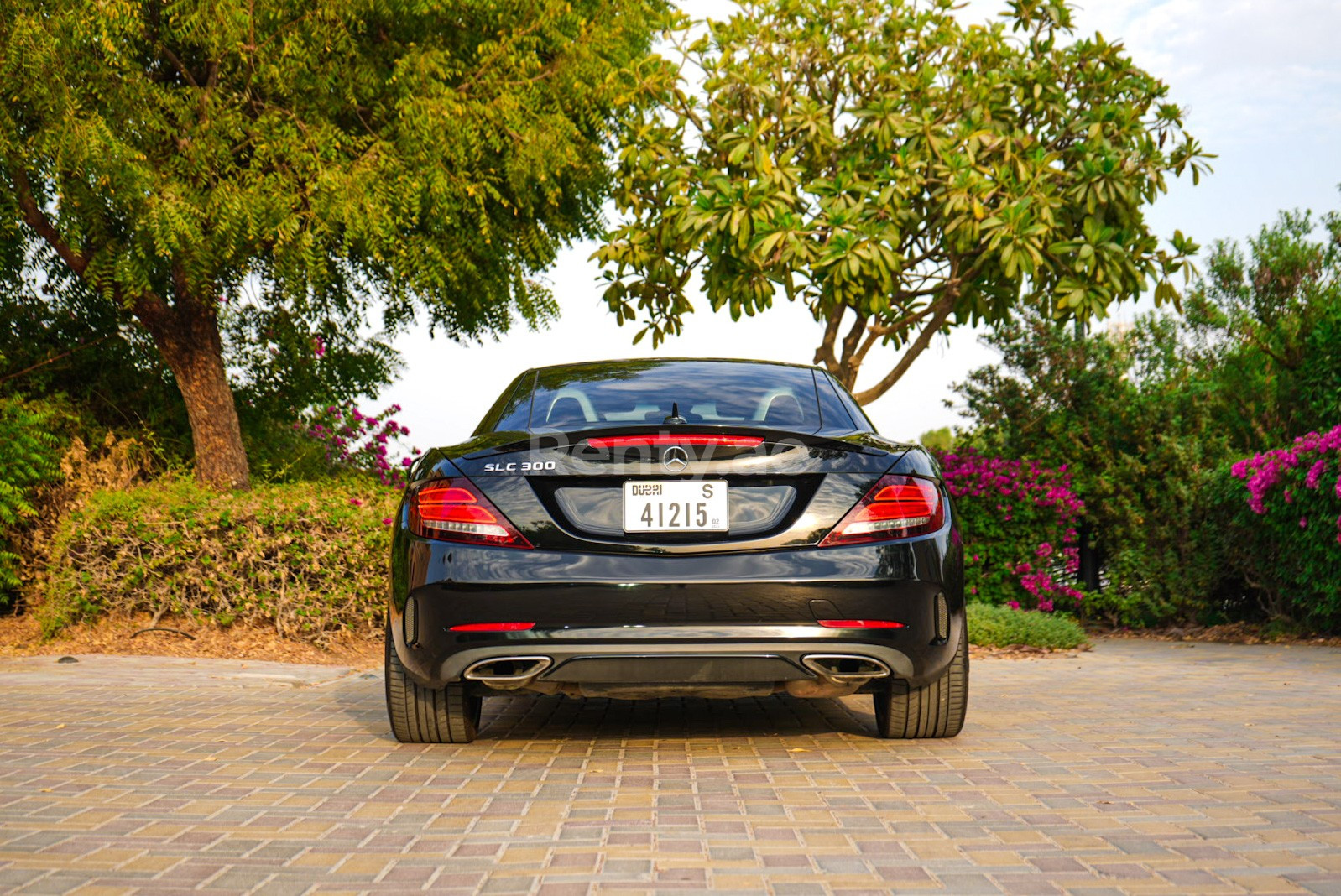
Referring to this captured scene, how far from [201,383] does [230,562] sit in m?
2.70

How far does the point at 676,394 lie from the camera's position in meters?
5.27

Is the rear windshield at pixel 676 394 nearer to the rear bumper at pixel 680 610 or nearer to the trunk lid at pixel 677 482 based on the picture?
the trunk lid at pixel 677 482

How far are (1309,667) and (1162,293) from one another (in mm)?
3859

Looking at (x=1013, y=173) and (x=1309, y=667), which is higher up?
(x=1013, y=173)

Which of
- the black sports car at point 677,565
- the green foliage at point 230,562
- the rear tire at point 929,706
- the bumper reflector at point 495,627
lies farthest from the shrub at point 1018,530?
the bumper reflector at point 495,627

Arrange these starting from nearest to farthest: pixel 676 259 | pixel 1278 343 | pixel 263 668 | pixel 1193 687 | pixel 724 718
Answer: pixel 724 718 → pixel 1193 687 → pixel 263 668 → pixel 676 259 → pixel 1278 343

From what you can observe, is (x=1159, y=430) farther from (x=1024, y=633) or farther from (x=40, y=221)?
(x=40, y=221)

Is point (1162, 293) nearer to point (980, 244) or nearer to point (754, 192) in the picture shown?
point (980, 244)

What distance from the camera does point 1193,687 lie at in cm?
738

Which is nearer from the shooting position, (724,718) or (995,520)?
(724,718)

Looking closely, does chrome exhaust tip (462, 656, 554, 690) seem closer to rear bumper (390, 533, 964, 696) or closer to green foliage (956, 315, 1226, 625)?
rear bumper (390, 533, 964, 696)

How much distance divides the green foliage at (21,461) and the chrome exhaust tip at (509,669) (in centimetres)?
694

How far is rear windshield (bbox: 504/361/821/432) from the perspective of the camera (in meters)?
5.03

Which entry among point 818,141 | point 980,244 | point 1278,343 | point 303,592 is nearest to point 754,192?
point 818,141
